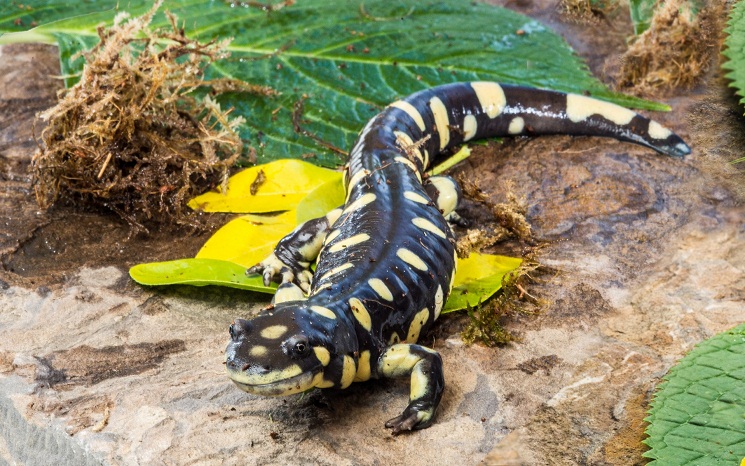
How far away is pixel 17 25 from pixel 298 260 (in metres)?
1.66

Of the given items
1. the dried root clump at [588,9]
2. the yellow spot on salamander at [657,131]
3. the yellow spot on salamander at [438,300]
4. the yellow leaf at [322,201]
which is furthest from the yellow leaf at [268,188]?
the dried root clump at [588,9]

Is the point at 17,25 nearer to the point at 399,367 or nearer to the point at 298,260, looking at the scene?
the point at 298,260

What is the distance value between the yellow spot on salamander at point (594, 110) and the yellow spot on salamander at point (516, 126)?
187 mm

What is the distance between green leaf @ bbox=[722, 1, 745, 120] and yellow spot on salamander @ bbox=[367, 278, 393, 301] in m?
1.48

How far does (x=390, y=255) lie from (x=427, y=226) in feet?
0.78

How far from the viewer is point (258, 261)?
8.70 feet

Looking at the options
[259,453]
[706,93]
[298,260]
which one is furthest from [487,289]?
[706,93]

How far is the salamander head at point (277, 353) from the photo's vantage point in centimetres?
184

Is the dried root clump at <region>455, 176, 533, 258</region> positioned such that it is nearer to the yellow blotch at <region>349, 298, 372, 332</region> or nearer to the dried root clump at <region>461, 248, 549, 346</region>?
the dried root clump at <region>461, 248, 549, 346</region>

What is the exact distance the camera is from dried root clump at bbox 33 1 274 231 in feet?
9.12

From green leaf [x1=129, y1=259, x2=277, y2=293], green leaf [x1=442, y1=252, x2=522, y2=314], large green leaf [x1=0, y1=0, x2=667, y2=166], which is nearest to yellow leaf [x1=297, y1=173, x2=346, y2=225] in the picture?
large green leaf [x1=0, y1=0, x2=667, y2=166]

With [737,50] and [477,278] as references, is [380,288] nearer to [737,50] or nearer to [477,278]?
[477,278]

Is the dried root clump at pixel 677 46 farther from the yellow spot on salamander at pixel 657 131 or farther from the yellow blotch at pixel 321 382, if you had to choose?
the yellow blotch at pixel 321 382

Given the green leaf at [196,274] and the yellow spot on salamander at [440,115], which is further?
the yellow spot on salamander at [440,115]
